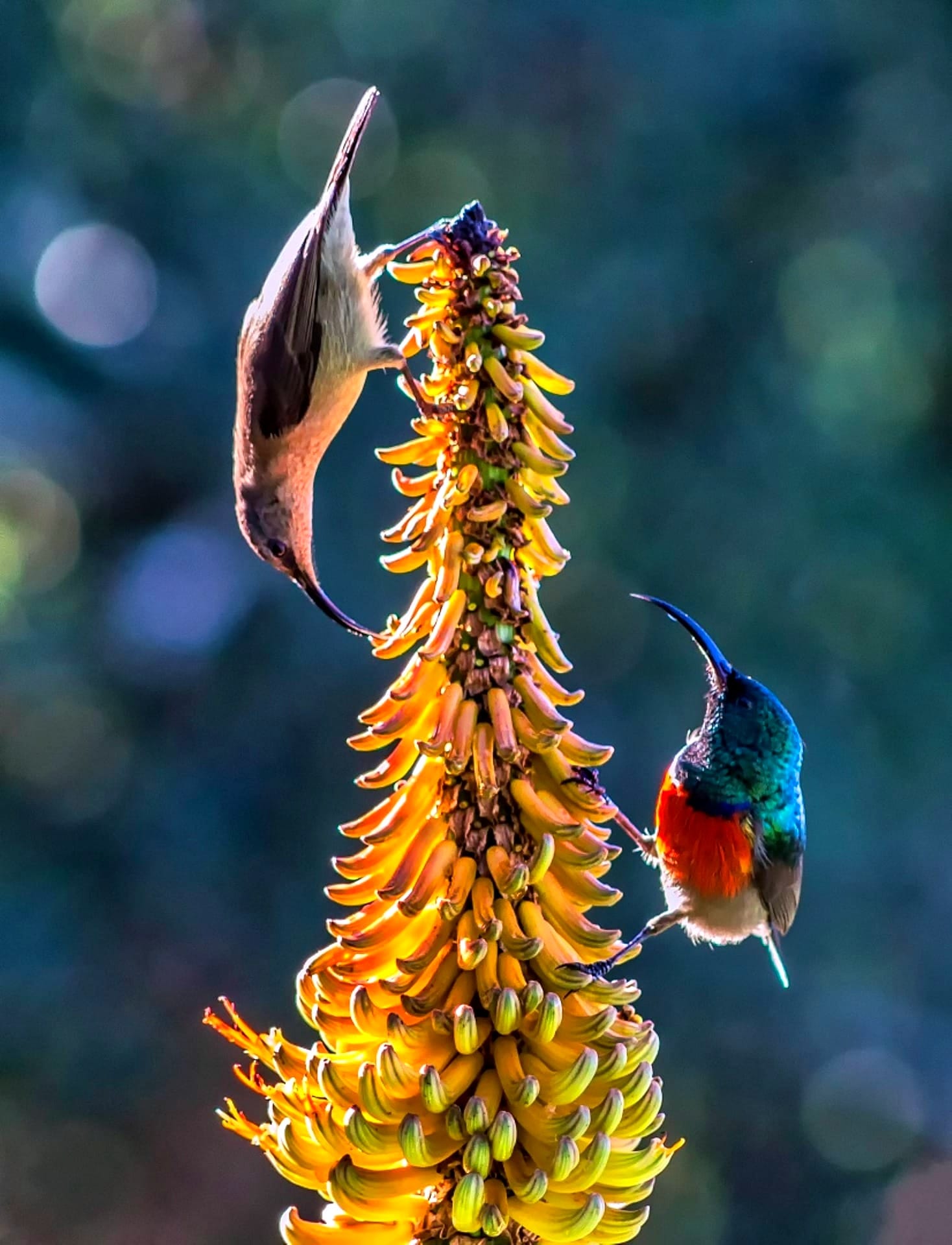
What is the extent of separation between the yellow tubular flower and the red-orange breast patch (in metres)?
0.67

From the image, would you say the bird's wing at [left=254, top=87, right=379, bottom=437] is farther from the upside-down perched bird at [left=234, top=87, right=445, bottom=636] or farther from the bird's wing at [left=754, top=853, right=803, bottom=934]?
the bird's wing at [left=754, top=853, right=803, bottom=934]

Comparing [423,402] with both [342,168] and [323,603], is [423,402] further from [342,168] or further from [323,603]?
[342,168]

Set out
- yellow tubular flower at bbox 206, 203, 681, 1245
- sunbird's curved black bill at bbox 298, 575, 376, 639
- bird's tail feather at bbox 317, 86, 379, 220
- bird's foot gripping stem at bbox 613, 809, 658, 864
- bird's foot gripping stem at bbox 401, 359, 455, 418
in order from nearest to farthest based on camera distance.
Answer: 1. yellow tubular flower at bbox 206, 203, 681, 1245
2. bird's foot gripping stem at bbox 401, 359, 455, 418
3. sunbird's curved black bill at bbox 298, 575, 376, 639
4. bird's tail feather at bbox 317, 86, 379, 220
5. bird's foot gripping stem at bbox 613, 809, 658, 864

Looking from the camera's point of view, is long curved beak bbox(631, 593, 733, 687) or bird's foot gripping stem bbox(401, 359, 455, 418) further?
long curved beak bbox(631, 593, 733, 687)

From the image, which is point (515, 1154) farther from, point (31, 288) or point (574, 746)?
point (31, 288)

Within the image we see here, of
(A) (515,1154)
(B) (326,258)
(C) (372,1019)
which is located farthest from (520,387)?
(B) (326,258)

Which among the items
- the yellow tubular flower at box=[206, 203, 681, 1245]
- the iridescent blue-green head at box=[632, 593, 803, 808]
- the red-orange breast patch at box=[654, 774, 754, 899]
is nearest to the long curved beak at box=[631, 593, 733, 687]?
the iridescent blue-green head at box=[632, 593, 803, 808]

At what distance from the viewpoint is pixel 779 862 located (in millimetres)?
2357

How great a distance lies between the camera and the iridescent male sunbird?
2277mm

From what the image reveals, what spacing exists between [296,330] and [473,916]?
1.21 meters

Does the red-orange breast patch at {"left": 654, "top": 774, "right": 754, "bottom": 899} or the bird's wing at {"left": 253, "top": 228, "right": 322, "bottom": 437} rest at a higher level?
the bird's wing at {"left": 253, "top": 228, "right": 322, "bottom": 437}

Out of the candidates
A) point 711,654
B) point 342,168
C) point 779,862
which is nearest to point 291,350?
point 342,168

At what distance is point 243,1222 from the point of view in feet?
16.9

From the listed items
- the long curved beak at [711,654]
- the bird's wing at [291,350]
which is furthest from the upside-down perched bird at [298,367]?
the long curved beak at [711,654]
